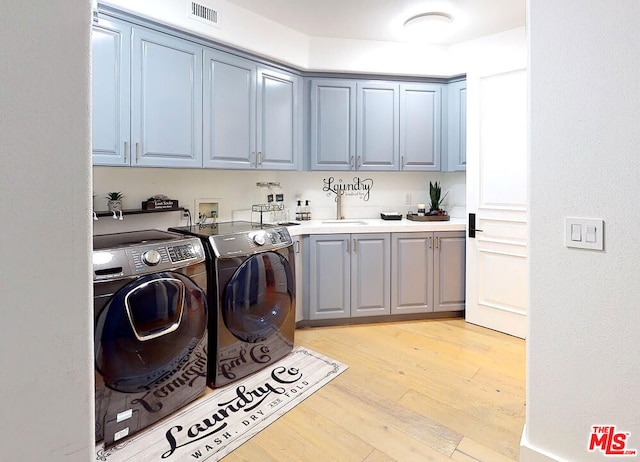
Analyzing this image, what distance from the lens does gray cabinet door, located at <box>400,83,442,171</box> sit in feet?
11.3

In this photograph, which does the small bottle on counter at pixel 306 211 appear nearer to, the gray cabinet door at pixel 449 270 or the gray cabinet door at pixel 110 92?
the gray cabinet door at pixel 449 270

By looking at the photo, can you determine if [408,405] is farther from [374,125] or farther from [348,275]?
[374,125]

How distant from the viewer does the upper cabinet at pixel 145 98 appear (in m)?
2.07

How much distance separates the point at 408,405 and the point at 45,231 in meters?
2.04

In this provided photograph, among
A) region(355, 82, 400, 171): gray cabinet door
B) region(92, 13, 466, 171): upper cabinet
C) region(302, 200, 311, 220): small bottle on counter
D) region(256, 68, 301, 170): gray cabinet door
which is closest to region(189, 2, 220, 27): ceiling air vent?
region(92, 13, 466, 171): upper cabinet

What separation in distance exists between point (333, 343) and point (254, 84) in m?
2.12

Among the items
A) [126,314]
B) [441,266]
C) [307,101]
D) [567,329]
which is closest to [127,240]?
[126,314]

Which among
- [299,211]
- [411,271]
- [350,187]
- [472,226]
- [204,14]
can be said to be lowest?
[411,271]

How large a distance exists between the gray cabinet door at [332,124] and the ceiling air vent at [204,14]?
1.00 m

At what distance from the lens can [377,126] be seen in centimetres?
342

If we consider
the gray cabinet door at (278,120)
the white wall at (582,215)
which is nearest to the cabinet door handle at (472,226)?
the gray cabinet door at (278,120)

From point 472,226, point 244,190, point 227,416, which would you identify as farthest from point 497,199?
point 227,416

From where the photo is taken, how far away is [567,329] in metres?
1.46

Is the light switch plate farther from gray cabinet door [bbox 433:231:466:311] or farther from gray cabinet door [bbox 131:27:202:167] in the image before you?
gray cabinet door [bbox 131:27:202:167]
